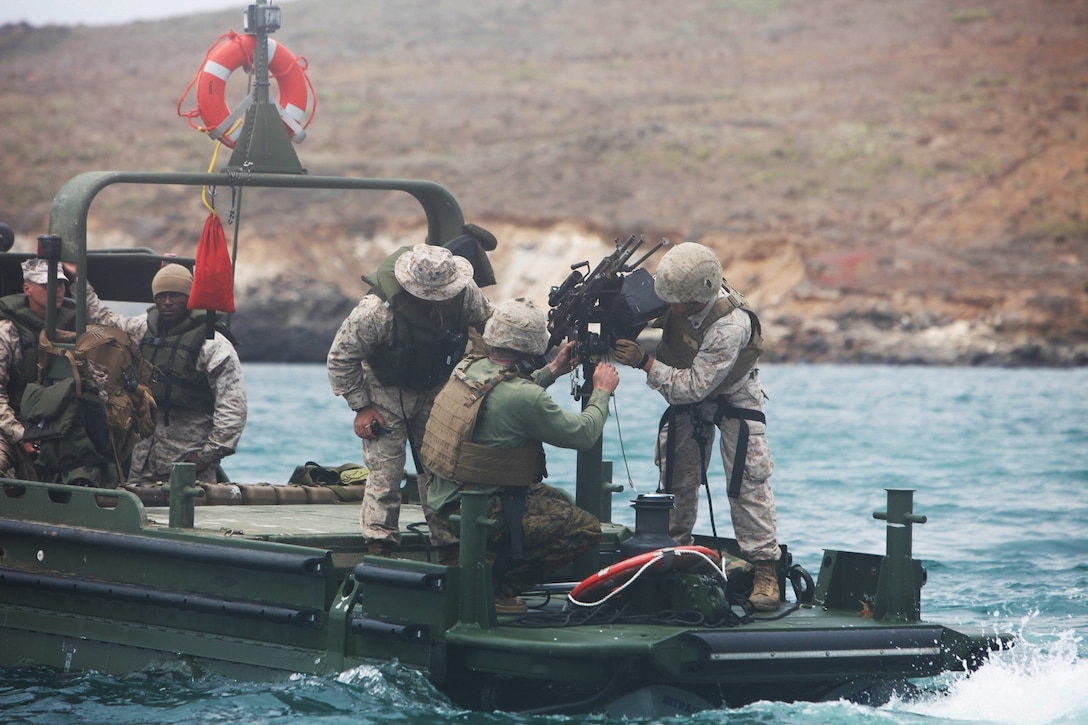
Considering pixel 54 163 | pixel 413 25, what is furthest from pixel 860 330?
pixel 413 25

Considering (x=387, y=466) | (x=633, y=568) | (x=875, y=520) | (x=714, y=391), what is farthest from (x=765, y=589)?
(x=875, y=520)

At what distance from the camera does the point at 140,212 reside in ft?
172

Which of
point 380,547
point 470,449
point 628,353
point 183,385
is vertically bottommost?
point 380,547

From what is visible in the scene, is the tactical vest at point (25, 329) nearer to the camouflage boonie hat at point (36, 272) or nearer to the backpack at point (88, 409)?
the camouflage boonie hat at point (36, 272)

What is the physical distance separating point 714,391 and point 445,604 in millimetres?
1567

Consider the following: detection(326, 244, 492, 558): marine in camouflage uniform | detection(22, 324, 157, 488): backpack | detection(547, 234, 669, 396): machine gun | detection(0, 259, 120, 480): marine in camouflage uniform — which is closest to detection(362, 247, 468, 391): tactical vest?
detection(326, 244, 492, 558): marine in camouflage uniform

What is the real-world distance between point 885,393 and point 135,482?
90.4ft

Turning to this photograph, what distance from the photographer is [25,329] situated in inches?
329

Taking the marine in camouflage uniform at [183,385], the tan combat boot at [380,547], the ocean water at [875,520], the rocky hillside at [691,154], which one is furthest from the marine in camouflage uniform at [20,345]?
the rocky hillside at [691,154]

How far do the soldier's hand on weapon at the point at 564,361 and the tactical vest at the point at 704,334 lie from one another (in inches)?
19.3

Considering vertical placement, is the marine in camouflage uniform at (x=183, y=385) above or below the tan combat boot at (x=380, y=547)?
above

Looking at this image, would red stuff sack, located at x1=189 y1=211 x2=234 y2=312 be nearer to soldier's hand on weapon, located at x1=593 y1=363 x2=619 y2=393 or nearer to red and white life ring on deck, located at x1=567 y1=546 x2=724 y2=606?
soldier's hand on weapon, located at x1=593 y1=363 x2=619 y2=393

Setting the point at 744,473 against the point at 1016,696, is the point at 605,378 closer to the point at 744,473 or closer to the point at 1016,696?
the point at 744,473

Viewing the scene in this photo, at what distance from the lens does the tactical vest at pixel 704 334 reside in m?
7.18
